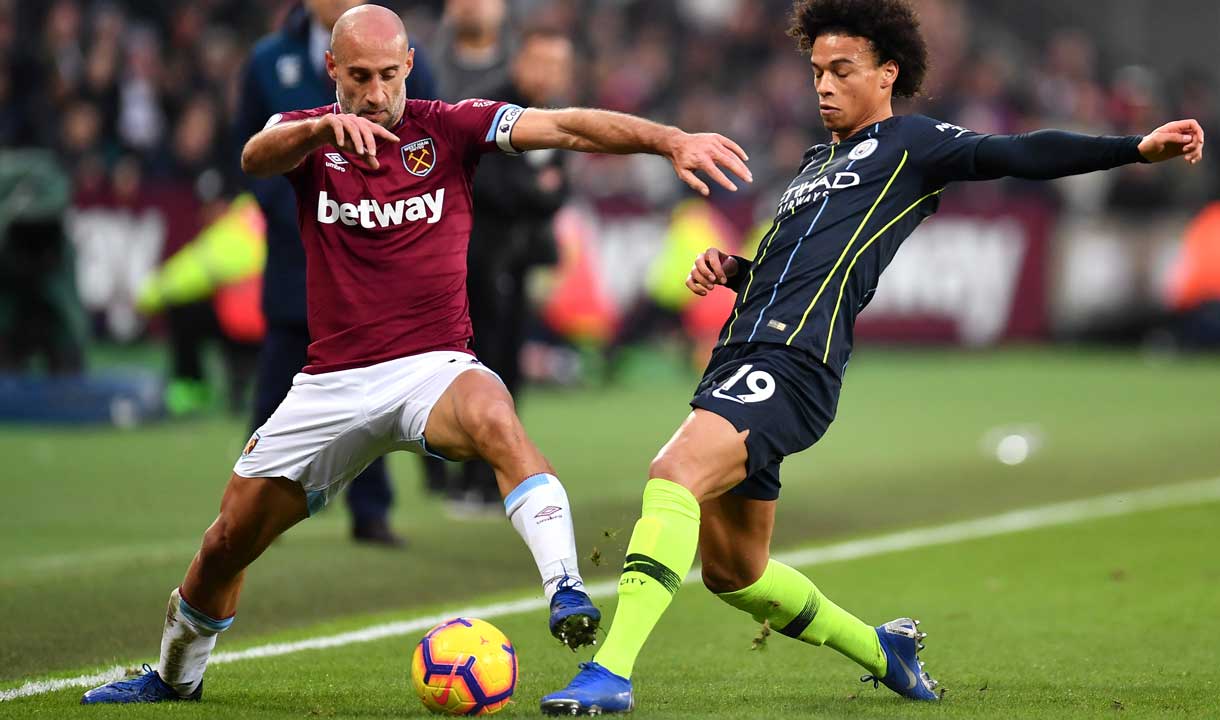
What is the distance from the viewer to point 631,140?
15.2 feet

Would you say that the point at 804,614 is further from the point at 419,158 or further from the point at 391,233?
the point at 419,158

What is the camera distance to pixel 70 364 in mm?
13586

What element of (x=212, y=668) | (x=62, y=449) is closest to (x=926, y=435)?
(x=62, y=449)

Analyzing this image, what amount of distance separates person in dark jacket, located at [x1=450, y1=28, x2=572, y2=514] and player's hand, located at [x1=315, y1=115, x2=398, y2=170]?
14.2ft

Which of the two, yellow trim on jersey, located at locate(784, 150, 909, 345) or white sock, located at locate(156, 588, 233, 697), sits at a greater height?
yellow trim on jersey, located at locate(784, 150, 909, 345)

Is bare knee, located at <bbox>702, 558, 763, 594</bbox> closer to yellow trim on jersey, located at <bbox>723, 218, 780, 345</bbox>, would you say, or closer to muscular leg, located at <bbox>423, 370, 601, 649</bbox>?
muscular leg, located at <bbox>423, 370, 601, 649</bbox>

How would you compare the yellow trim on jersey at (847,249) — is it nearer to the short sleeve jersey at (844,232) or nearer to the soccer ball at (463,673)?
the short sleeve jersey at (844,232)

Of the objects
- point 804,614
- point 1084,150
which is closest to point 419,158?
point 804,614

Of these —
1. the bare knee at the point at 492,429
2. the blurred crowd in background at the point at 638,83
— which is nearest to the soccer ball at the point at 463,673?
the bare knee at the point at 492,429

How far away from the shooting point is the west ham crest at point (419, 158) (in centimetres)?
501

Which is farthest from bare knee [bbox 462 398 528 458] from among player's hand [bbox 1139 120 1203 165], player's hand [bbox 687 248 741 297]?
player's hand [bbox 1139 120 1203 165]

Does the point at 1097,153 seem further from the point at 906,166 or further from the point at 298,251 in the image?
the point at 298,251

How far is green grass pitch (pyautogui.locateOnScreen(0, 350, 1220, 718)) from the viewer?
5.24m

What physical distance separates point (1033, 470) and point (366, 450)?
24.4 feet
